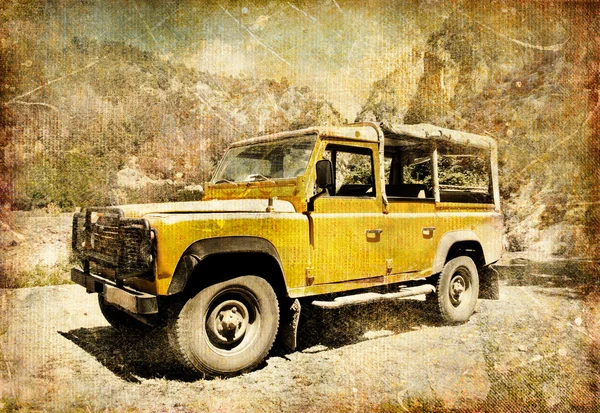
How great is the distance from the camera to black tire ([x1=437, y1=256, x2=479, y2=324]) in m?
5.30

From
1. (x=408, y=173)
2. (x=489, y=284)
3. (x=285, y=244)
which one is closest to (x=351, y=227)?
(x=285, y=244)

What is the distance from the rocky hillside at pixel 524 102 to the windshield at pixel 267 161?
1.88 m

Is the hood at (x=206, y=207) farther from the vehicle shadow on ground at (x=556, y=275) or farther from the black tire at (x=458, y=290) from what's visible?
the vehicle shadow on ground at (x=556, y=275)

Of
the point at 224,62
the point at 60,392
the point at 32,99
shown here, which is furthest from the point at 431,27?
the point at 60,392

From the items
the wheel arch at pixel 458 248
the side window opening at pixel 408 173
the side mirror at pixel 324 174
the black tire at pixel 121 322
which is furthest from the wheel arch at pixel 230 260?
the side window opening at pixel 408 173

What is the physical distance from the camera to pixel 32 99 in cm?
427

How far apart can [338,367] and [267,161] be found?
213cm

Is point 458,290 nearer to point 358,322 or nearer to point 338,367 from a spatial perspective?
point 358,322

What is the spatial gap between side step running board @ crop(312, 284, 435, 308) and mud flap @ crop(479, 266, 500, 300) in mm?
1285

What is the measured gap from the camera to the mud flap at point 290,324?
3810 mm

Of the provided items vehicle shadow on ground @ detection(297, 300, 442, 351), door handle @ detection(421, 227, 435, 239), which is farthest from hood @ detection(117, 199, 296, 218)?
door handle @ detection(421, 227, 435, 239)

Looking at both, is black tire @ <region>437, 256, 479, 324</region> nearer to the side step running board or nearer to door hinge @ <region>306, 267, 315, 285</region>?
the side step running board

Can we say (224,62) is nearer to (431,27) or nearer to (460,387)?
(431,27)

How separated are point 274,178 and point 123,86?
113 inches
